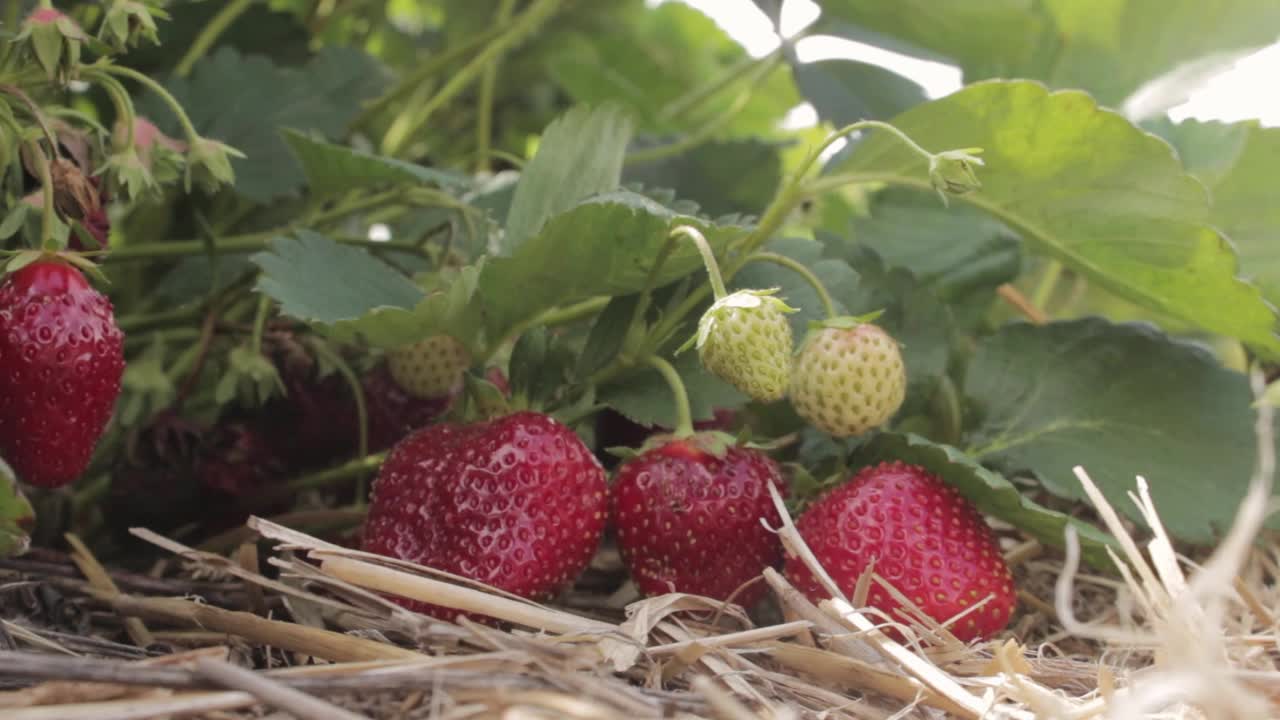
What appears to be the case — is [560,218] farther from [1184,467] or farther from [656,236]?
[1184,467]

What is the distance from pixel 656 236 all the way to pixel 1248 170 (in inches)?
22.3

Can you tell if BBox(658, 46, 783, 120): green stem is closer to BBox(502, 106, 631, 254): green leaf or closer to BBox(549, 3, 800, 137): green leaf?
BBox(549, 3, 800, 137): green leaf

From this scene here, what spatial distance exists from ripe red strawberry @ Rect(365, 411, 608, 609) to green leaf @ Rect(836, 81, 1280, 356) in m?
0.27

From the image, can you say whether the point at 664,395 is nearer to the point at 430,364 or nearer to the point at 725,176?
the point at 430,364

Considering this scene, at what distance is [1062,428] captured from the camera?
0.84 metres

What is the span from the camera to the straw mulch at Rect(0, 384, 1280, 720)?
1.58 feet

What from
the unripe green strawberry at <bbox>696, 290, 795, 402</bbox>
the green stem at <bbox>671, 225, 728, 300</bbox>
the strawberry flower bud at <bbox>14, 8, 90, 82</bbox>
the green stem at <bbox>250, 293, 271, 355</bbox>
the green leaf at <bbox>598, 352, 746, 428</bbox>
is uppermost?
the strawberry flower bud at <bbox>14, 8, 90, 82</bbox>

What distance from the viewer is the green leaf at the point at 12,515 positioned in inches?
26.5

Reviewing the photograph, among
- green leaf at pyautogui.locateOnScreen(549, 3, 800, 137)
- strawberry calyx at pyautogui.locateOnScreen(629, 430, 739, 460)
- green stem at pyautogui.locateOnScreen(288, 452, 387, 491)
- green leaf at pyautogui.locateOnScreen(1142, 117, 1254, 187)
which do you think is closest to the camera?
strawberry calyx at pyautogui.locateOnScreen(629, 430, 739, 460)

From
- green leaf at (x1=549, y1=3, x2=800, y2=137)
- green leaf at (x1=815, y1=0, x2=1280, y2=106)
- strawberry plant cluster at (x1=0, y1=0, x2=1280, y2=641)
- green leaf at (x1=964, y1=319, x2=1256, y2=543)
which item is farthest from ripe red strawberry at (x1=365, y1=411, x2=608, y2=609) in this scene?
green leaf at (x1=549, y1=3, x2=800, y2=137)

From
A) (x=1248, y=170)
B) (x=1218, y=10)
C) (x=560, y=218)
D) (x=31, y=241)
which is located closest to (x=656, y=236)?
(x=560, y=218)

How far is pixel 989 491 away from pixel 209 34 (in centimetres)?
76

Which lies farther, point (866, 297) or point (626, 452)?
point (866, 297)

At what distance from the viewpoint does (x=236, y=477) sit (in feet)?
2.79
